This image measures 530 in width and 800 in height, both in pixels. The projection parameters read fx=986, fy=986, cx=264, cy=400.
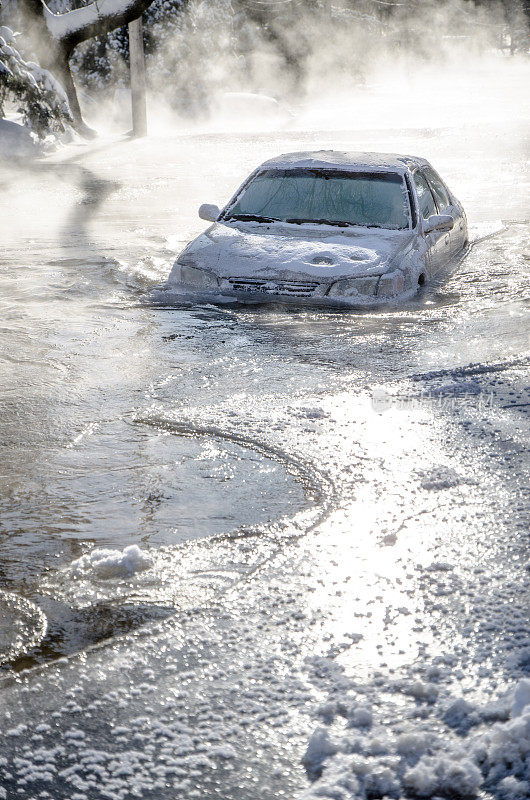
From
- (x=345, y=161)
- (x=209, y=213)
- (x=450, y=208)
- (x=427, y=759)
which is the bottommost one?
(x=427, y=759)

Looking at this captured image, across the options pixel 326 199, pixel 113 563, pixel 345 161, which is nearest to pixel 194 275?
pixel 326 199

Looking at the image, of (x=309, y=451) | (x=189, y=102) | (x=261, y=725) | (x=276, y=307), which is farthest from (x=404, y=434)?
(x=189, y=102)

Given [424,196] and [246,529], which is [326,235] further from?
[246,529]

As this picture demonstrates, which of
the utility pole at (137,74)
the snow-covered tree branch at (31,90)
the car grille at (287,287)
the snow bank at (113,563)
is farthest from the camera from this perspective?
the utility pole at (137,74)

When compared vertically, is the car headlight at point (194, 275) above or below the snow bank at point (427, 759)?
above

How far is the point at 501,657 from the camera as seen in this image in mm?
3100

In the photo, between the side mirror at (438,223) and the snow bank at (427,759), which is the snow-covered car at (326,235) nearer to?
the side mirror at (438,223)

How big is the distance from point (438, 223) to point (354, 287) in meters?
1.57

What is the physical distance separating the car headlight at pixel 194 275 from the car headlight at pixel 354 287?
95 centimetres

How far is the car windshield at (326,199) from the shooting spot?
8.25 metres

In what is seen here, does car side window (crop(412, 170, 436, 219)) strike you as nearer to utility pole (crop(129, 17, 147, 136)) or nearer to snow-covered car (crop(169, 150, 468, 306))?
snow-covered car (crop(169, 150, 468, 306))

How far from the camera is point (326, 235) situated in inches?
314

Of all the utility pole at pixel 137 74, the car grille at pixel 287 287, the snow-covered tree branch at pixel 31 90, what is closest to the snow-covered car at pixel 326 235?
the car grille at pixel 287 287

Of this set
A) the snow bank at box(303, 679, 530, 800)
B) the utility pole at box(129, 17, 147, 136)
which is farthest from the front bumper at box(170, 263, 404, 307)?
the utility pole at box(129, 17, 147, 136)
